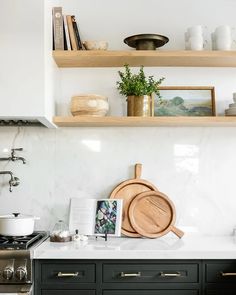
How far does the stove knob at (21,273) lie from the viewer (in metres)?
2.53

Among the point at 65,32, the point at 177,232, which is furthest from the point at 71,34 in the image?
the point at 177,232

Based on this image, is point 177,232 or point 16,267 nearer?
point 16,267

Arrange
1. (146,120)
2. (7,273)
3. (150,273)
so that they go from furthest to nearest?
1. (146,120)
2. (150,273)
3. (7,273)

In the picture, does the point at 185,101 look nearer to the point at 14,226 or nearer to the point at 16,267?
the point at 14,226

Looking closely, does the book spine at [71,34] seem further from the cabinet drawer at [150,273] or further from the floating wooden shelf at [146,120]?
the cabinet drawer at [150,273]

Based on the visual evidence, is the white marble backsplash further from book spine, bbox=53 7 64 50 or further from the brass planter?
book spine, bbox=53 7 64 50

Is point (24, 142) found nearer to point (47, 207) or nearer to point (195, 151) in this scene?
point (47, 207)

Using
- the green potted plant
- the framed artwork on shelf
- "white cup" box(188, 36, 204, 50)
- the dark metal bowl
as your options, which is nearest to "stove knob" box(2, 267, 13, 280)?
the framed artwork on shelf

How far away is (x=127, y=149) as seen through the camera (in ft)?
10.7

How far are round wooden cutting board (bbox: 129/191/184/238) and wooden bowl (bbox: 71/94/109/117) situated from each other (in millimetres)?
621

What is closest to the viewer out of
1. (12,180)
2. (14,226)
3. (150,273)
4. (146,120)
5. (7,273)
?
(7,273)

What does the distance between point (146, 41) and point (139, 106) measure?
0.44 metres

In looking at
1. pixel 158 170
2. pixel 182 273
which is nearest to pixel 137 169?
pixel 158 170

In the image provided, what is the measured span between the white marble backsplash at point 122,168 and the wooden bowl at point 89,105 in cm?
25
